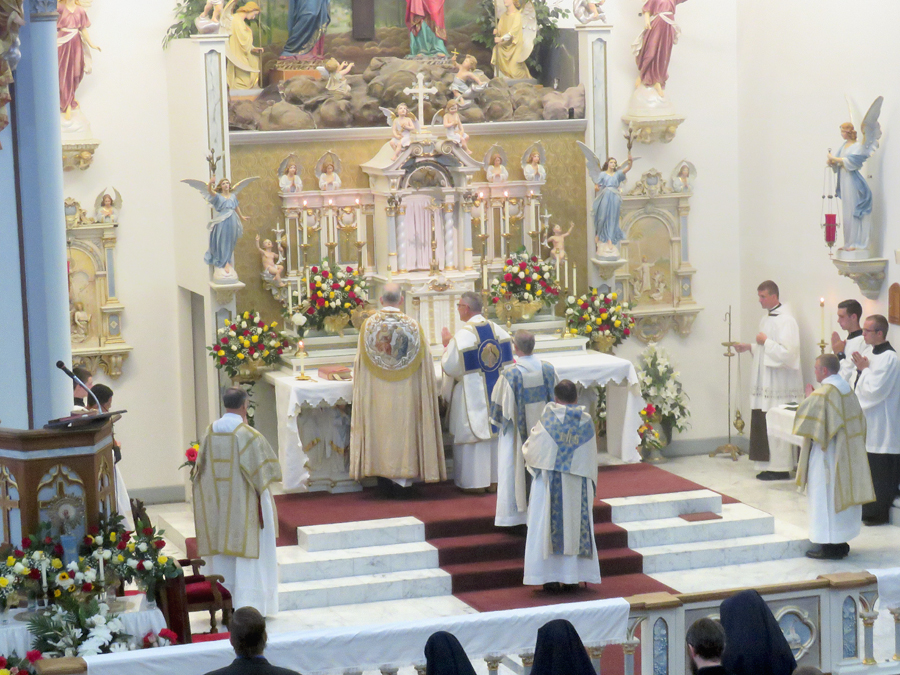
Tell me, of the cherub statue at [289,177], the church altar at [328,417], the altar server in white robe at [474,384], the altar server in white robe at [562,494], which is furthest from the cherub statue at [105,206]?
the altar server in white robe at [562,494]

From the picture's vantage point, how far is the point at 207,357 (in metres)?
13.4

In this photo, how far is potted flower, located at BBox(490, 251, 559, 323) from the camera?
44.4 feet

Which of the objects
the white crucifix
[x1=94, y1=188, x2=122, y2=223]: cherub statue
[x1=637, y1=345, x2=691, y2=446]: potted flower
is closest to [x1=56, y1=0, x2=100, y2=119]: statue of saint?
[x1=94, y1=188, x2=122, y2=223]: cherub statue

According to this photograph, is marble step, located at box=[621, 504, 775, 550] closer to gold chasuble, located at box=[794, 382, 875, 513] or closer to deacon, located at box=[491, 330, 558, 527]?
gold chasuble, located at box=[794, 382, 875, 513]

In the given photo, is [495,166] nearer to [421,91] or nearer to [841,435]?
[421,91]

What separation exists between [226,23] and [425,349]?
12.6 feet

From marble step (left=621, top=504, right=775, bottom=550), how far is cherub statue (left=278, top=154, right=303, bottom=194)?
4329 mm

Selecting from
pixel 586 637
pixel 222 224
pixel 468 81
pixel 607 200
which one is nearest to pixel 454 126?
pixel 468 81

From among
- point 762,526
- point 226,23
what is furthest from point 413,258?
point 762,526

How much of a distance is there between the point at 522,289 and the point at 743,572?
12.0ft

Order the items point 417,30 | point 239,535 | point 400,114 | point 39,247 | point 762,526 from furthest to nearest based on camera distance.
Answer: point 417,30
point 400,114
point 762,526
point 239,535
point 39,247

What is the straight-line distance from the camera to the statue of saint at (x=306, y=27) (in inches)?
537

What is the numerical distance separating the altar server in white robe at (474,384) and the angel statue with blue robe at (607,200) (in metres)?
2.61

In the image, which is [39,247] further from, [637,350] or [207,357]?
[637,350]
